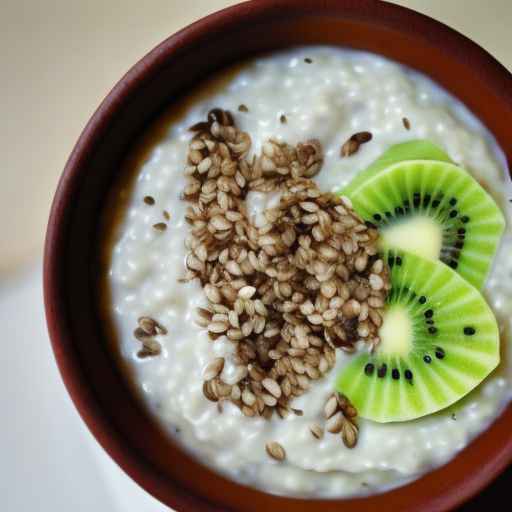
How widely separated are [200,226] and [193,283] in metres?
0.08

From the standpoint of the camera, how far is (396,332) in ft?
3.48

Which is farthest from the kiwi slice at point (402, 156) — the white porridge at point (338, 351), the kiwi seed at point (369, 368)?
the kiwi seed at point (369, 368)

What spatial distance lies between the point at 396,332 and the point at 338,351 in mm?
91

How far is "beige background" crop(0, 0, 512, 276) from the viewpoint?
1.25 metres

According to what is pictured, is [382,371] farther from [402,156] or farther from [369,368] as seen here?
[402,156]

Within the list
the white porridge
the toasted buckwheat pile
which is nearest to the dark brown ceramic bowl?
the white porridge

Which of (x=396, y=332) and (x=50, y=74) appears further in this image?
(x=50, y=74)

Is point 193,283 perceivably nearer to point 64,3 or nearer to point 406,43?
point 406,43

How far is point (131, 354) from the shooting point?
1.09 m

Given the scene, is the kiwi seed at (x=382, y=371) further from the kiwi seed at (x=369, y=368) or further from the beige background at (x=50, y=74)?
the beige background at (x=50, y=74)

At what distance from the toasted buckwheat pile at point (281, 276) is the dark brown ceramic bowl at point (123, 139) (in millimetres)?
124

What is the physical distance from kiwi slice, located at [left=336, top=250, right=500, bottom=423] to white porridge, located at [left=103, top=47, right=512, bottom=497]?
0.03 m

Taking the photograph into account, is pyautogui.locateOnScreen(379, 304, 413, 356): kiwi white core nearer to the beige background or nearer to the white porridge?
the white porridge

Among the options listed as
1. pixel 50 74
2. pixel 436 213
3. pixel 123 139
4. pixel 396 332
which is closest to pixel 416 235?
pixel 436 213
